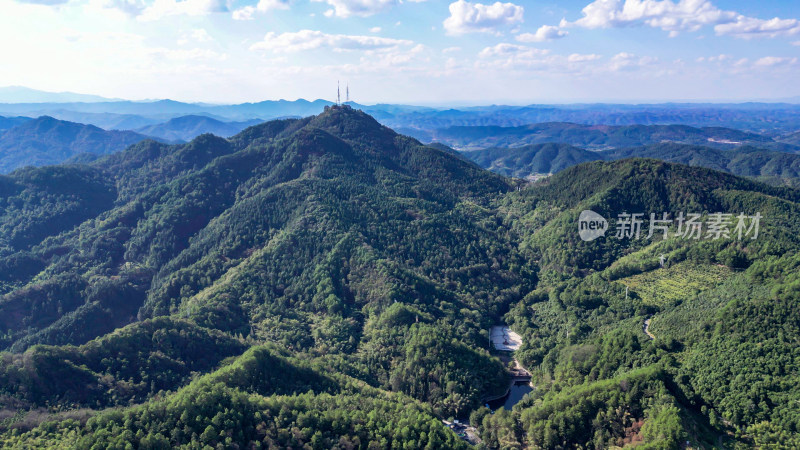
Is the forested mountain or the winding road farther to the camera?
the winding road

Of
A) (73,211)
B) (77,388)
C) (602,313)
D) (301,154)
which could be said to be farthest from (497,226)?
(73,211)

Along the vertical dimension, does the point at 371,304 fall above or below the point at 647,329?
below

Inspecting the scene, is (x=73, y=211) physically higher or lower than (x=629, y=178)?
lower

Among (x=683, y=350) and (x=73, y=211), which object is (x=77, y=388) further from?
(x=73, y=211)

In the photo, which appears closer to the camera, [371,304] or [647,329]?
[647,329]

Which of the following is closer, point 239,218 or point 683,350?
point 683,350

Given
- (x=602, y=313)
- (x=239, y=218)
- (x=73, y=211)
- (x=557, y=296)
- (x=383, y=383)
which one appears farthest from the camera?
(x=73, y=211)

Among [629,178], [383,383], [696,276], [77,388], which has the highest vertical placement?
[629,178]

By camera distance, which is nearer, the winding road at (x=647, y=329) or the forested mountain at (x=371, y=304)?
the forested mountain at (x=371, y=304)
